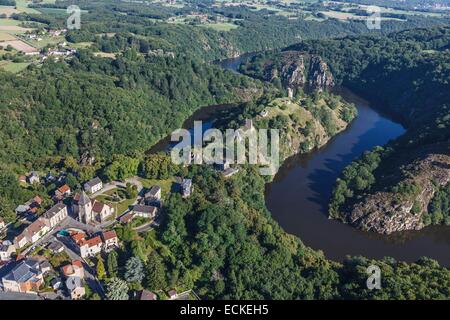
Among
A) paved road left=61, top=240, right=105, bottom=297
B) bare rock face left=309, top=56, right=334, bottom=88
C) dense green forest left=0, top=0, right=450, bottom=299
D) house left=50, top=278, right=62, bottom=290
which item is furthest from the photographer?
bare rock face left=309, top=56, right=334, bottom=88

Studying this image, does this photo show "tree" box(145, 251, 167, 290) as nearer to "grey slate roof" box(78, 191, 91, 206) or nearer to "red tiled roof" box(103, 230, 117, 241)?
"red tiled roof" box(103, 230, 117, 241)

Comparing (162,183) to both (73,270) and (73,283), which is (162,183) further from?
(73,283)

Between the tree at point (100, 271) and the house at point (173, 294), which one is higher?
the tree at point (100, 271)

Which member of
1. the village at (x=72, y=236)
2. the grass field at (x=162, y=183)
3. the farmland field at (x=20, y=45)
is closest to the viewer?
the village at (x=72, y=236)

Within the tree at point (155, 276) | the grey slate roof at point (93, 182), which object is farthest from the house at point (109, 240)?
the grey slate roof at point (93, 182)


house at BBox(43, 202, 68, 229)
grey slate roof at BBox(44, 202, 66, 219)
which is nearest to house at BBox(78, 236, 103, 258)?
house at BBox(43, 202, 68, 229)

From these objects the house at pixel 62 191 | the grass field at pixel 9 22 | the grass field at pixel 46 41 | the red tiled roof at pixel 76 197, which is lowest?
the house at pixel 62 191

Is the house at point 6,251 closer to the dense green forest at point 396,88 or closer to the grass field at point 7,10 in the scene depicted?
the dense green forest at point 396,88
